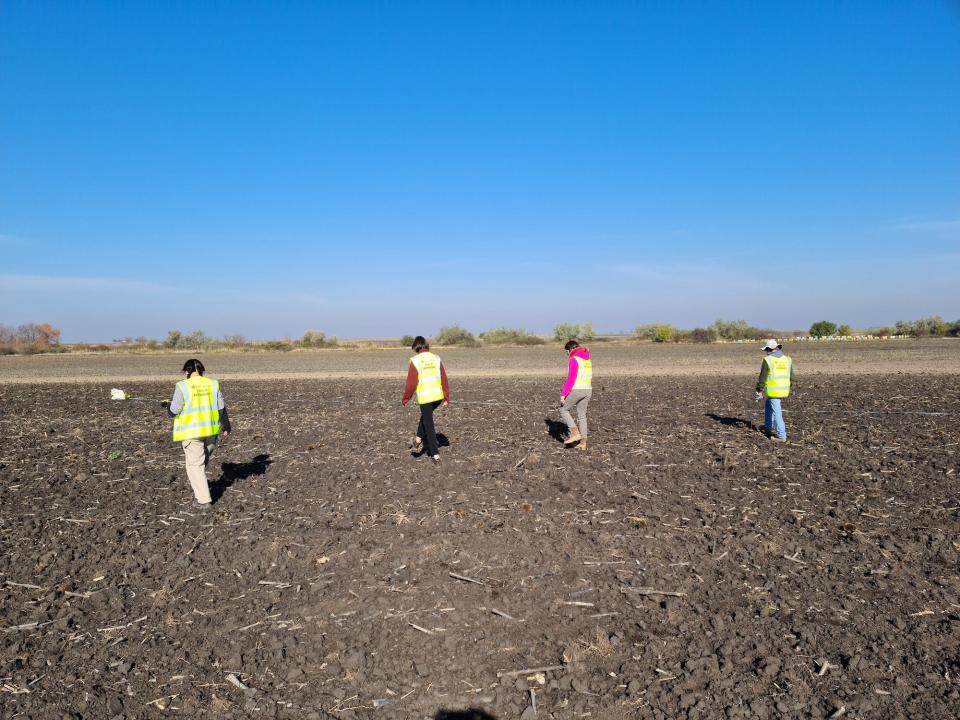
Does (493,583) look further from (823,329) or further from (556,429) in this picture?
(823,329)

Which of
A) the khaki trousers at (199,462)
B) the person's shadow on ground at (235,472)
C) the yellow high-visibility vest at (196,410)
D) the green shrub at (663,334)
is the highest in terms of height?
the green shrub at (663,334)

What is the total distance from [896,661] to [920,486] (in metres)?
5.50

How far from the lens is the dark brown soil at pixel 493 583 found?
467 centimetres

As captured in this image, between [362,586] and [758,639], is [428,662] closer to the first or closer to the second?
[362,586]

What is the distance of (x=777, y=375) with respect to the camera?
12438 mm

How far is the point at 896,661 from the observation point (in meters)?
4.81

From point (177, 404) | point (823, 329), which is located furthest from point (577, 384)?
point (823, 329)

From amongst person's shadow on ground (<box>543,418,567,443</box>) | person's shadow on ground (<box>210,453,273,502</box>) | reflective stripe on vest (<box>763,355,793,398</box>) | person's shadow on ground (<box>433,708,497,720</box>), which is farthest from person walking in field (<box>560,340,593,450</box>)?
person's shadow on ground (<box>433,708,497,720</box>)

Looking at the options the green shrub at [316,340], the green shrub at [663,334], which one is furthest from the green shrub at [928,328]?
the green shrub at [316,340]

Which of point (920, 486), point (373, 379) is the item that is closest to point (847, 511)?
point (920, 486)

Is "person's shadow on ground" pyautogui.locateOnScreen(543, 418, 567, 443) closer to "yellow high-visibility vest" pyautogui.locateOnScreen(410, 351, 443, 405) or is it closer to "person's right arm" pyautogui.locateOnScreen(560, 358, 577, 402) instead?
"person's right arm" pyautogui.locateOnScreen(560, 358, 577, 402)

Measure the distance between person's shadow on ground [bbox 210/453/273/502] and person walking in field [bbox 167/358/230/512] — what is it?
62cm

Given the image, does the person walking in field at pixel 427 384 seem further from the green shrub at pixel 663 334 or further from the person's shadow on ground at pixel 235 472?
the green shrub at pixel 663 334

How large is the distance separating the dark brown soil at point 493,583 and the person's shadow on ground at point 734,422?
2016 millimetres
